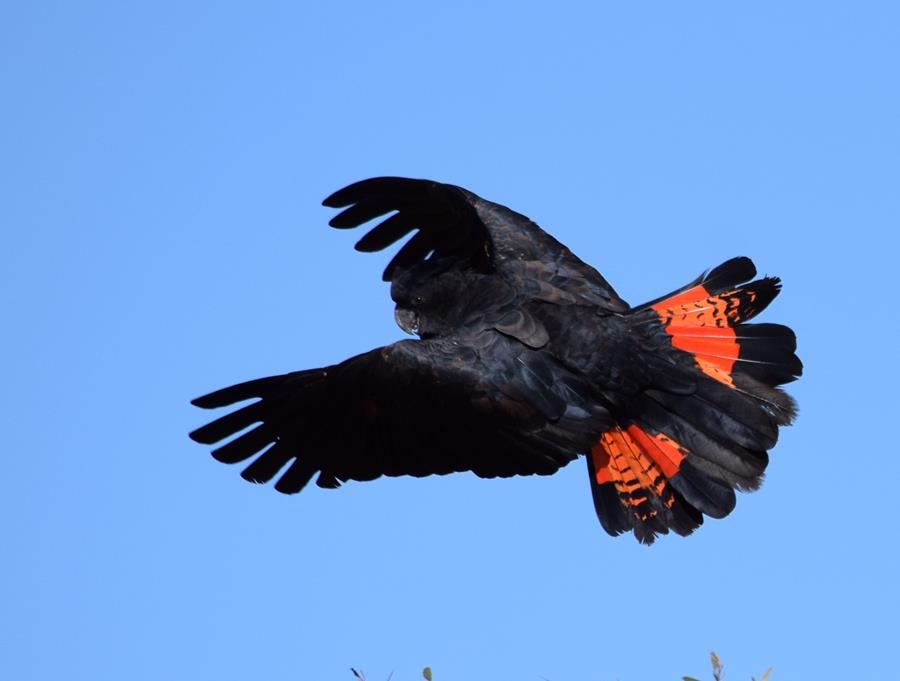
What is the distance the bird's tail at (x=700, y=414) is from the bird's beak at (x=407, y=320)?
1.53 metres

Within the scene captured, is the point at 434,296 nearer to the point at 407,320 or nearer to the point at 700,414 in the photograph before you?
the point at 407,320

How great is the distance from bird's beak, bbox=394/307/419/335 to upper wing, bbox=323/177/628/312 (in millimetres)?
295

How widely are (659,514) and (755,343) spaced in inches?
51.7

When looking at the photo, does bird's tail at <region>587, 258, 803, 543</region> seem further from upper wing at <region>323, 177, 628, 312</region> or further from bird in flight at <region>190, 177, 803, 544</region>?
upper wing at <region>323, 177, 628, 312</region>

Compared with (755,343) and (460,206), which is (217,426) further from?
(755,343)

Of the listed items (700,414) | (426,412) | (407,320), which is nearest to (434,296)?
(407,320)

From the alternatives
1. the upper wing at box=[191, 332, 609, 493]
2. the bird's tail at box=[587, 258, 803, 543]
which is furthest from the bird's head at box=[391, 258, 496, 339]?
the bird's tail at box=[587, 258, 803, 543]

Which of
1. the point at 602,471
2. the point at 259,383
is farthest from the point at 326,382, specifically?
the point at 602,471

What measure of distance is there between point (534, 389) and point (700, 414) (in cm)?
114

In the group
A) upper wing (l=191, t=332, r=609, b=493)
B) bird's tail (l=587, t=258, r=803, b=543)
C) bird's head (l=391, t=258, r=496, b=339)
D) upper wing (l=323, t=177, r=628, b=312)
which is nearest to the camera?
upper wing (l=191, t=332, r=609, b=493)

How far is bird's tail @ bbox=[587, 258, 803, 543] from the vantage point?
28.9 feet

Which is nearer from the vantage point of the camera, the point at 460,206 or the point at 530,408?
the point at 530,408

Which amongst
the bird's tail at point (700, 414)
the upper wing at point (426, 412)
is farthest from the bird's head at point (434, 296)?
the bird's tail at point (700, 414)

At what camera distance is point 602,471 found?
9.33 m
